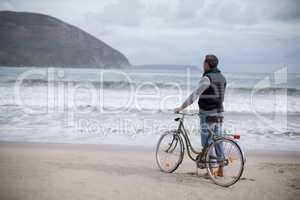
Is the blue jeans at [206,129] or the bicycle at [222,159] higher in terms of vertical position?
the blue jeans at [206,129]

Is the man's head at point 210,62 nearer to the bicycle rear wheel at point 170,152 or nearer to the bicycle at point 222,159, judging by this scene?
the bicycle at point 222,159

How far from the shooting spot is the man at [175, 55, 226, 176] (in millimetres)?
5125

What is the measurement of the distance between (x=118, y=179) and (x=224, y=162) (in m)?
1.44

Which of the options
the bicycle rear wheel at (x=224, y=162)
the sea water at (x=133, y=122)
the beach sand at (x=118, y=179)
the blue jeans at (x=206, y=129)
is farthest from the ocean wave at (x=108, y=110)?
the bicycle rear wheel at (x=224, y=162)

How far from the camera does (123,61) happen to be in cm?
4809

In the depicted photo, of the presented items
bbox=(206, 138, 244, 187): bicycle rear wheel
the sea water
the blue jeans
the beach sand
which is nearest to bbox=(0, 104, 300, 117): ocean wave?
the sea water

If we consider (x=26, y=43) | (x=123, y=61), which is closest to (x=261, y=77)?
(x=123, y=61)

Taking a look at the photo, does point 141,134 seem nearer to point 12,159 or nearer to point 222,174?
point 12,159

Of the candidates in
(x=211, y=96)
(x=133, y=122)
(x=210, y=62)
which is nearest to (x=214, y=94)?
(x=211, y=96)

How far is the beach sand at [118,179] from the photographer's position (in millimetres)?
4605

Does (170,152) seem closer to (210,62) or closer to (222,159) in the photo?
(222,159)

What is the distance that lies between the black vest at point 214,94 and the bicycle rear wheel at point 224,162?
45 centimetres

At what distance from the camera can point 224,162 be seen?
5.14m

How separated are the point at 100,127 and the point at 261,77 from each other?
85.6ft
